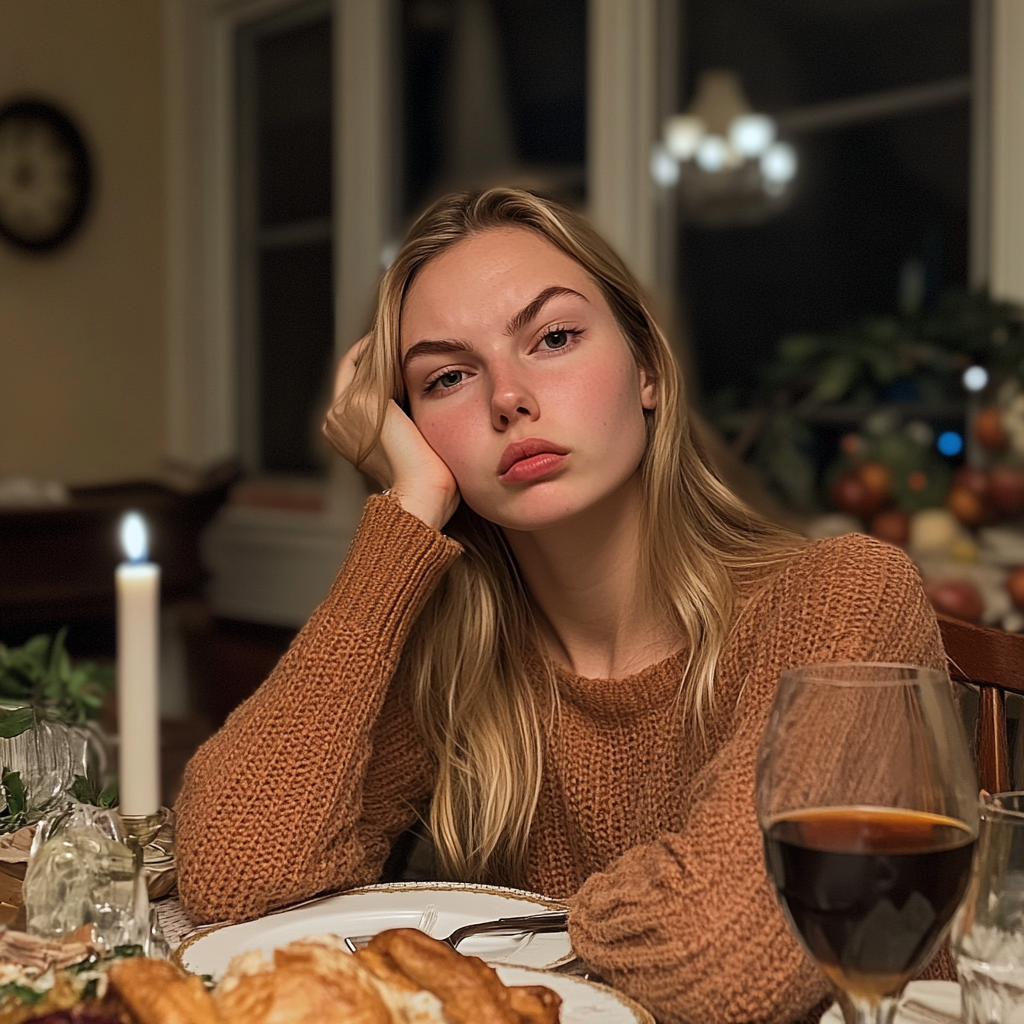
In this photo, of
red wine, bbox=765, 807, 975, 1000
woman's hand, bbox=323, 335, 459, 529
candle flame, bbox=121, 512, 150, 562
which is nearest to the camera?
red wine, bbox=765, 807, 975, 1000

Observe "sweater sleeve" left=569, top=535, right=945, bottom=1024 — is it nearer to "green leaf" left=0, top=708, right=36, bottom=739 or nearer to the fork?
the fork

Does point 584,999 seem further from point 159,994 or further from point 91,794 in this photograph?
point 91,794

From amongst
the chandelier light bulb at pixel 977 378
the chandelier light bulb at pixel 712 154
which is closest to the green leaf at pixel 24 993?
the chandelier light bulb at pixel 977 378

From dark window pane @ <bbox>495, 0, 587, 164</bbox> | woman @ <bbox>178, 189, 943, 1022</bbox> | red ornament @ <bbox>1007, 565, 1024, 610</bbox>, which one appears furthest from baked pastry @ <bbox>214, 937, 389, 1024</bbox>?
dark window pane @ <bbox>495, 0, 587, 164</bbox>

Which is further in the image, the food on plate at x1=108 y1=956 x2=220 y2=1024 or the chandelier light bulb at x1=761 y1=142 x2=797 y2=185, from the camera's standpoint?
the chandelier light bulb at x1=761 y1=142 x2=797 y2=185

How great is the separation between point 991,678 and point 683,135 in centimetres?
250

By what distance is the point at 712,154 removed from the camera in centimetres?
333

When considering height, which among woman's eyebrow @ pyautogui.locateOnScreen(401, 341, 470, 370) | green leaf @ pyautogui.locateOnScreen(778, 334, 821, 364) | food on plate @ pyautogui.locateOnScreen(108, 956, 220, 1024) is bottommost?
food on plate @ pyautogui.locateOnScreen(108, 956, 220, 1024)

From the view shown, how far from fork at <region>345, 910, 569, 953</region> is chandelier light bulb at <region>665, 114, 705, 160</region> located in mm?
2745

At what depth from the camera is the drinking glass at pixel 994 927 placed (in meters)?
0.60

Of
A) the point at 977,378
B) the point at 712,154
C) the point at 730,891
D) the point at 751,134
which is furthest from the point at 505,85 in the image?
the point at 730,891

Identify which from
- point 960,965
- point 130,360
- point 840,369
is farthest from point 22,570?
point 960,965

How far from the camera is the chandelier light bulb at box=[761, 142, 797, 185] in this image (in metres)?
3.18

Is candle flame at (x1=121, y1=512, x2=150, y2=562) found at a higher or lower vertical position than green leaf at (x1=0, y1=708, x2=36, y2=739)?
higher
